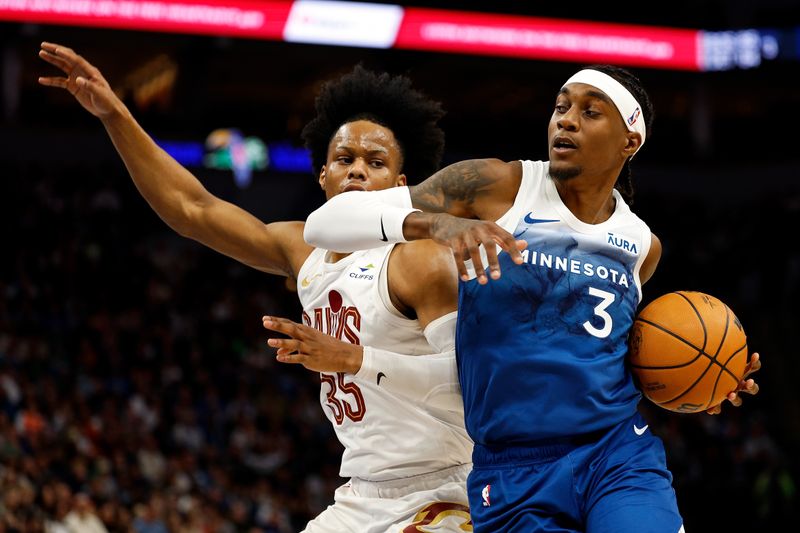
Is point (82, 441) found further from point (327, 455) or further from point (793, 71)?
point (793, 71)

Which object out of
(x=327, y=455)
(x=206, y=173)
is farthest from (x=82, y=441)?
(x=206, y=173)

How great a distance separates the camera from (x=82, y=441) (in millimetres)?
11555

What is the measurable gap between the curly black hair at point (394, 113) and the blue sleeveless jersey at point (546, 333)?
119 cm

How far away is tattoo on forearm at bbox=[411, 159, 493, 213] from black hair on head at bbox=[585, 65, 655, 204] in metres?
0.60

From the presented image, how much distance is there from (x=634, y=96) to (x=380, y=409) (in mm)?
1450

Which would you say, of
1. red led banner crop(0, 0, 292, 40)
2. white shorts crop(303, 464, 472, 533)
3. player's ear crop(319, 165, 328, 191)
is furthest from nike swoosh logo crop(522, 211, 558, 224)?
red led banner crop(0, 0, 292, 40)

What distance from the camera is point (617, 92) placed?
12.5ft

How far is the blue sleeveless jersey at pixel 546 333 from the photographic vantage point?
11.7 feet

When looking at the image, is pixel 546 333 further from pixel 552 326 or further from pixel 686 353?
pixel 686 353

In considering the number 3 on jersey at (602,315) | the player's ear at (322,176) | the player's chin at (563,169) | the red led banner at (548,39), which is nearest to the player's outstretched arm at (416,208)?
the player's chin at (563,169)

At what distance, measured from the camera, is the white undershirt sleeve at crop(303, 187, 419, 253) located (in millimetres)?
3471

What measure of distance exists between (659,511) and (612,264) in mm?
831

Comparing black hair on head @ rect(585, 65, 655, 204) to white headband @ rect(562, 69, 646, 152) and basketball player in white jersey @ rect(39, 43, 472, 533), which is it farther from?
basketball player in white jersey @ rect(39, 43, 472, 533)

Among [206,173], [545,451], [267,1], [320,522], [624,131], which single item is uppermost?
[267,1]
